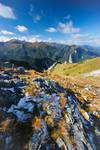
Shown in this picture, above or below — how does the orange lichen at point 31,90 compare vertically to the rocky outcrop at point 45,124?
above

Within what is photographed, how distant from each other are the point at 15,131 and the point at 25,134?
1186 millimetres

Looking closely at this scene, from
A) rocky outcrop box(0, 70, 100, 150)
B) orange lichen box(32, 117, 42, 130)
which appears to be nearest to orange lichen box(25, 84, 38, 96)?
rocky outcrop box(0, 70, 100, 150)

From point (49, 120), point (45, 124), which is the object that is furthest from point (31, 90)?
point (45, 124)

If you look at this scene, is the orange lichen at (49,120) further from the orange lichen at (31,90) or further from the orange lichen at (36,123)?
the orange lichen at (31,90)

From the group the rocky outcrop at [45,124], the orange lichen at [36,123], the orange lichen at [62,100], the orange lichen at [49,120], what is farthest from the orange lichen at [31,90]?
the orange lichen at [36,123]

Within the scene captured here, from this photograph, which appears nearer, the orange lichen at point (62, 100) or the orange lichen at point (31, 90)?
the orange lichen at point (62, 100)

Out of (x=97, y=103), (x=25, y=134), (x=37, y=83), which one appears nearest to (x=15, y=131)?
(x=25, y=134)

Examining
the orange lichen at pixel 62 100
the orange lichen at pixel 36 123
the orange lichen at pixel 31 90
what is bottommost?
the orange lichen at pixel 62 100

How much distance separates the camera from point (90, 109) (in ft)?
123

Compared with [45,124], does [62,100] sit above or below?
below

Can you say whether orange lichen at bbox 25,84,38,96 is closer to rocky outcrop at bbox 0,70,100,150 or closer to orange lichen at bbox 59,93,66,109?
rocky outcrop at bbox 0,70,100,150

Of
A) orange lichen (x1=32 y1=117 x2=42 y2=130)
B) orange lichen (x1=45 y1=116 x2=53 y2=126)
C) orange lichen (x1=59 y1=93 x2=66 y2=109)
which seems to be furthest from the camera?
orange lichen (x1=59 y1=93 x2=66 y2=109)

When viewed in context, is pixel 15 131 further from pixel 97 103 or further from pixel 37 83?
pixel 97 103

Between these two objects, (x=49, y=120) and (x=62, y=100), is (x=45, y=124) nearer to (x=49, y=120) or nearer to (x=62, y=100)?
(x=49, y=120)
